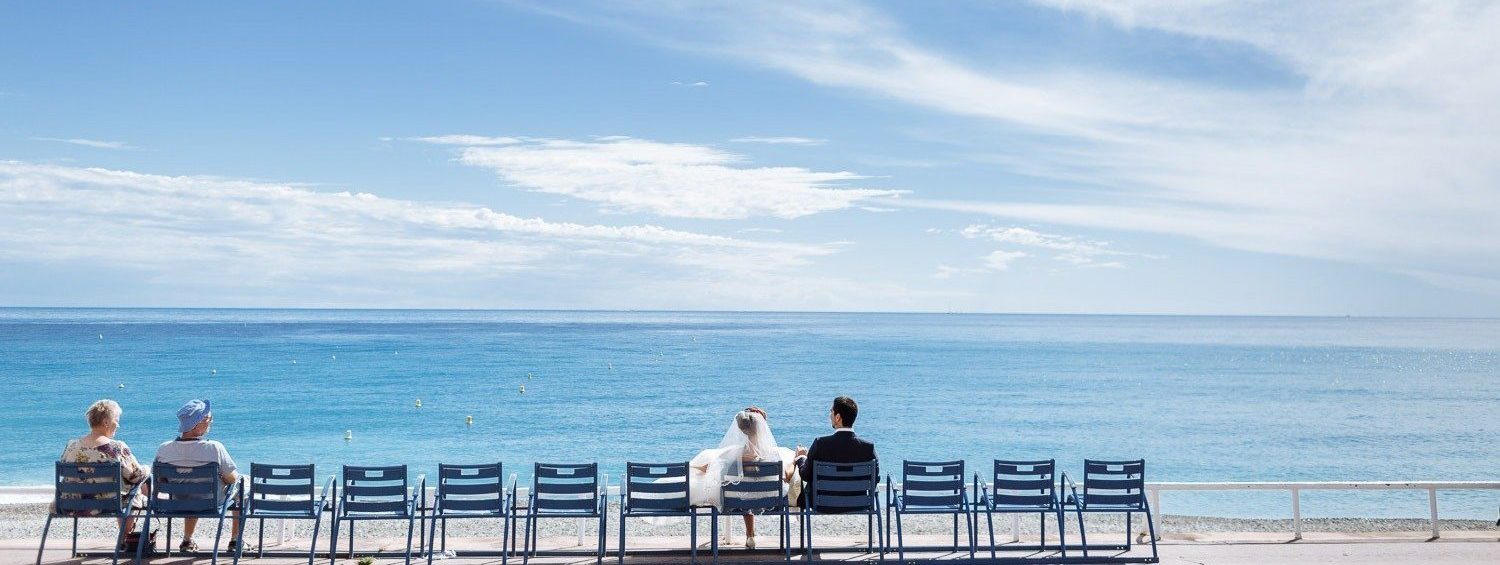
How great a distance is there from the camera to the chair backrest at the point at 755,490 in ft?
26.8

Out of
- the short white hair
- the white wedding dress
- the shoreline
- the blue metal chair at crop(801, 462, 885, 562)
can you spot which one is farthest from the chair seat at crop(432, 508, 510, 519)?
the short white hair

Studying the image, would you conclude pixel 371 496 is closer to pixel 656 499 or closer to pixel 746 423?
pixel 656 499

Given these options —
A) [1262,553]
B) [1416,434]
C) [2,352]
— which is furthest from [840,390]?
[2,352]

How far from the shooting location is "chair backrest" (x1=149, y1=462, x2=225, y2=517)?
784cm

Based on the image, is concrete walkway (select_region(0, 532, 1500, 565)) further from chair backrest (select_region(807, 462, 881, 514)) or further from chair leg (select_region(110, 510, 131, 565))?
chair backrest (select_region(807, 462, 881, 514))

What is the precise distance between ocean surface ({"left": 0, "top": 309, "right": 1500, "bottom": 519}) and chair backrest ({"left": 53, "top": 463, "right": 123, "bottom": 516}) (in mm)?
18349

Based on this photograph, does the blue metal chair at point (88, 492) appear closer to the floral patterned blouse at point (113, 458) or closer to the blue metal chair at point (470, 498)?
the floral patterned blouse at point (113, 458)

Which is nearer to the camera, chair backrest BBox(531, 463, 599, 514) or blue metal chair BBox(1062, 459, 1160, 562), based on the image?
chair backrest BBox(531, 463, 599, 514)

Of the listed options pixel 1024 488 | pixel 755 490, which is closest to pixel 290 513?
pixel 755 490

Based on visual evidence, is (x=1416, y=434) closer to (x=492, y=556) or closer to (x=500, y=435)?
(x=500, y=435)

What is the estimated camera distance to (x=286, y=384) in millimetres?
56188

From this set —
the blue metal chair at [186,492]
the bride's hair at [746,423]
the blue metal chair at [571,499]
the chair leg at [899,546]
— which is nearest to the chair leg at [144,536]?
the blue metal chair at [186,492]

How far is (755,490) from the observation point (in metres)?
8.17

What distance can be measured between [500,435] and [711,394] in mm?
15684
